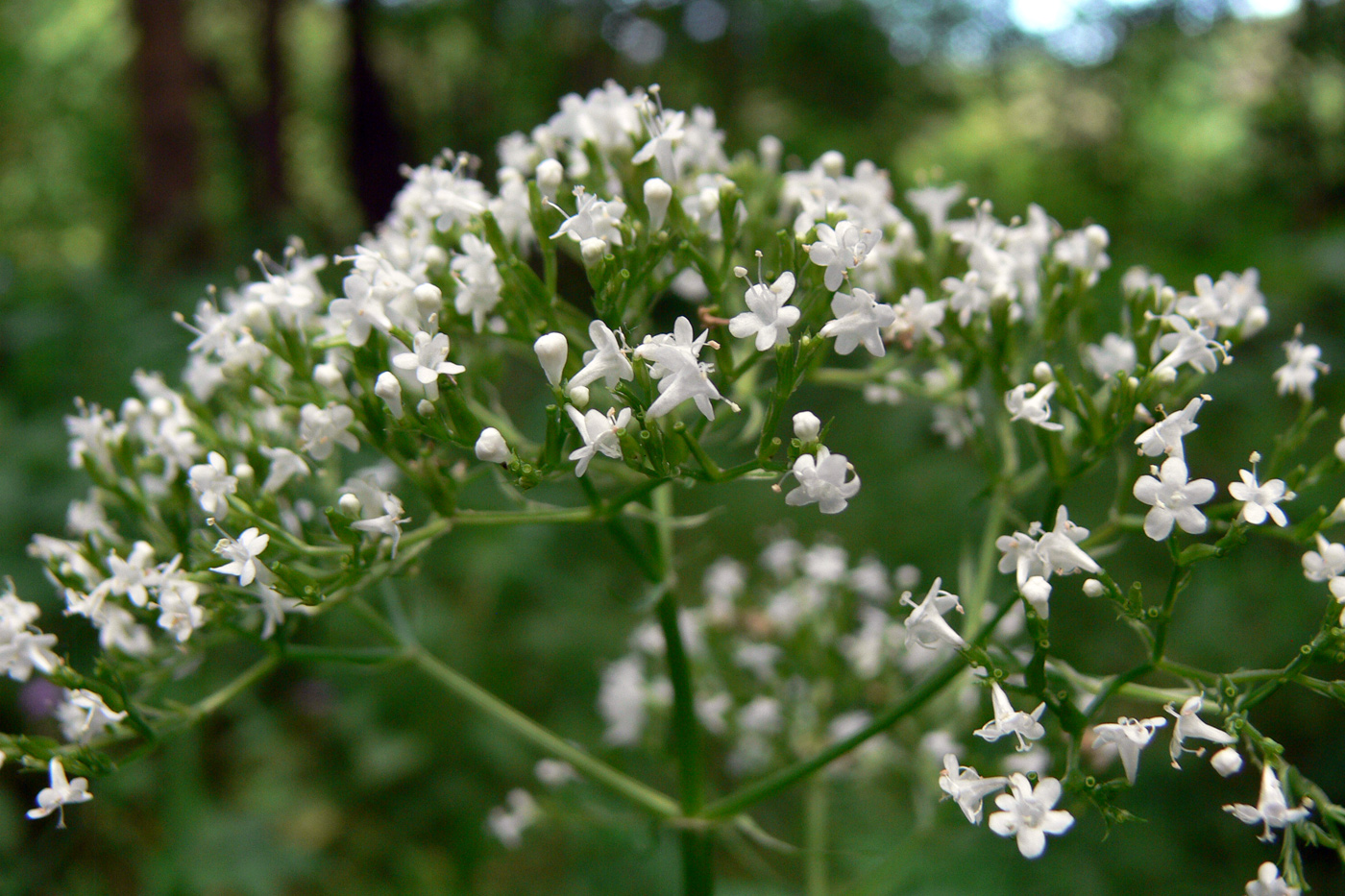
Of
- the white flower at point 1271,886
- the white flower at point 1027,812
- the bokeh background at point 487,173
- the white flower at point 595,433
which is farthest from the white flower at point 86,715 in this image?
the white flower at point 1271,886

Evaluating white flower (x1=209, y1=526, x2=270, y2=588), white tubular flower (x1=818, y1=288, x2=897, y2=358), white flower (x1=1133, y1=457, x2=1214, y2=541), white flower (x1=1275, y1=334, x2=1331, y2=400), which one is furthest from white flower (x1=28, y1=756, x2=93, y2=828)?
white flower (x1=1275, y1=334, x2=1331, y2=400)

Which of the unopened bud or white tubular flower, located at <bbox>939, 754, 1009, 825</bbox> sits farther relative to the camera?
the unopened bud

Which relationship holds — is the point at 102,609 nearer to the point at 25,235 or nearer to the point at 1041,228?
the point at 1041,228

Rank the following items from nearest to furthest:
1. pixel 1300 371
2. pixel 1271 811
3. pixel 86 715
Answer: pixel 1271 811
pixel 86 715
pixel 1300 371

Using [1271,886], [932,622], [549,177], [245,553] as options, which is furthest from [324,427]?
[1271,886]

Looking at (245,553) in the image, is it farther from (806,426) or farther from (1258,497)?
(1258,497)

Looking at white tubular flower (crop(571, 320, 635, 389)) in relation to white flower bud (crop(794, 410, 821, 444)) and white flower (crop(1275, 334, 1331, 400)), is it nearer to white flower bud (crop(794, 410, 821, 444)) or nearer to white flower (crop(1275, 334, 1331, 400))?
white flower bud (crop(794, 410, 821, 444))
